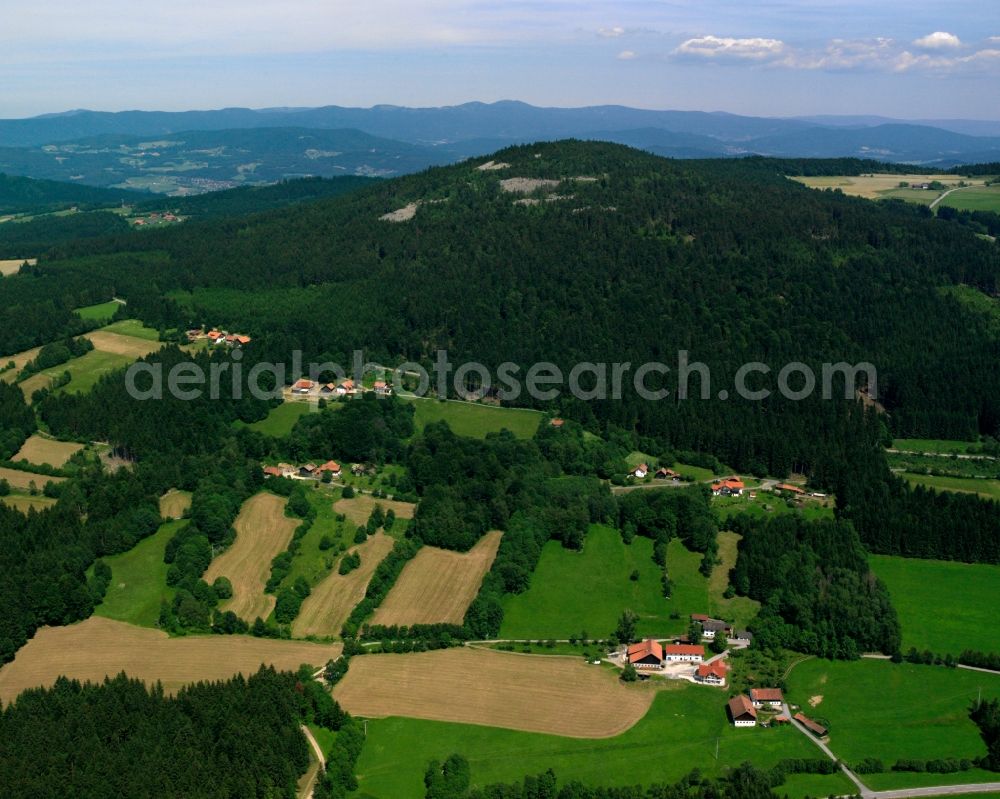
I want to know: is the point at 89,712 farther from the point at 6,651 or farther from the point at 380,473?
the point at 380,473

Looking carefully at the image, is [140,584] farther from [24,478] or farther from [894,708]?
[894,708]

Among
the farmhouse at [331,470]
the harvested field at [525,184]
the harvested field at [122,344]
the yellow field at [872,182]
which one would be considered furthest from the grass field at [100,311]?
the yellow field at [872,182]

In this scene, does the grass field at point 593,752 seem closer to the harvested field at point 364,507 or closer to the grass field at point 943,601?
the grass field at point 943,601

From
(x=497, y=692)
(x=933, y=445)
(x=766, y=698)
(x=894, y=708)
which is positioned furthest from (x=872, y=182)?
(x=497, y=692)

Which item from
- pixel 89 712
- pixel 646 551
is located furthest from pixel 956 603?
pixel 89 712

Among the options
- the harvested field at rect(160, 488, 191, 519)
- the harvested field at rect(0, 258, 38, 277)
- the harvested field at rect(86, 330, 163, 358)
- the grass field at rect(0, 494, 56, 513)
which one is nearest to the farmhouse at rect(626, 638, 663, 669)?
the harvested field at rect(160, 488, 191, 519)

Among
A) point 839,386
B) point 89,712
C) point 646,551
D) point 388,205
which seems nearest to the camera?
point 89,712

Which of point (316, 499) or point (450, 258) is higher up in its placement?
point (450, 258)
